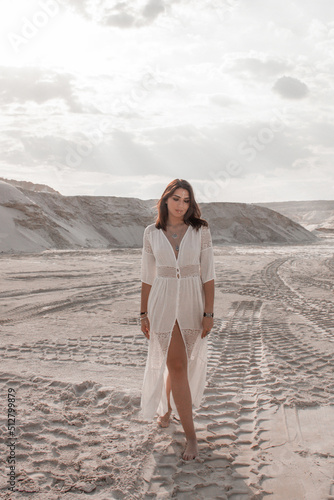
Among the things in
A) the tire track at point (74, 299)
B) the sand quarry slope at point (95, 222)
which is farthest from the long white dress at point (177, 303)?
the sand quarry slope at point (95, 222)

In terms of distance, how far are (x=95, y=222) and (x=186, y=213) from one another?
28.5 metres

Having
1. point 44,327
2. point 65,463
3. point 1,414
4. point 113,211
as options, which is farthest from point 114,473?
point 113,211

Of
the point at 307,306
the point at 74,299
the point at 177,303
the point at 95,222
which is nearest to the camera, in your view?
the point at 177,303

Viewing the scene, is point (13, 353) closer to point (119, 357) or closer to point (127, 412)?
point (119, 357)

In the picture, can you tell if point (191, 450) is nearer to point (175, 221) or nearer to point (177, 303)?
point (177, 303)

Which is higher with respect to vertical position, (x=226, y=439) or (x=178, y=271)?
(x=178, y=271)

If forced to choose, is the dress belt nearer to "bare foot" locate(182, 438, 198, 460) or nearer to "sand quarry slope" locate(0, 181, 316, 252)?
"bare foot" locate(182, 438, 198, 460)

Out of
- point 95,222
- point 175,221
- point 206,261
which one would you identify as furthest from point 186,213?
point 95,222

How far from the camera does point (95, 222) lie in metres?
30.4

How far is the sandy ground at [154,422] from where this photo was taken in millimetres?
2127

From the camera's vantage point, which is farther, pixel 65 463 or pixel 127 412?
pixel 127 412

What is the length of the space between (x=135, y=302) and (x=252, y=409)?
15.8 ft

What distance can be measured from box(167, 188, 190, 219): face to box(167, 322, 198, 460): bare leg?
71 cm

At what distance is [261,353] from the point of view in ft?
14.3
